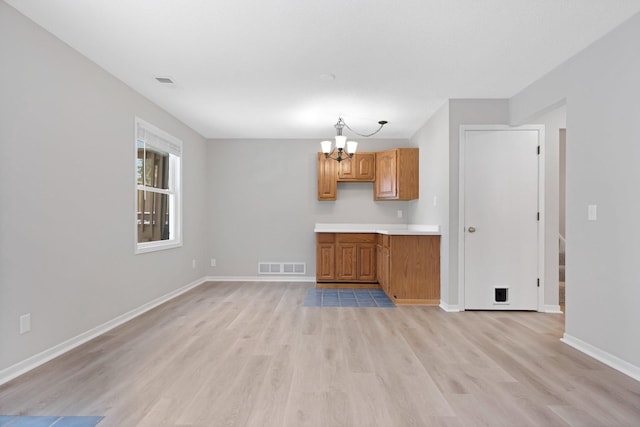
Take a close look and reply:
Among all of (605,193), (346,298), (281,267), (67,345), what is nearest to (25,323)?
(67,345)

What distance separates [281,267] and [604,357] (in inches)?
180

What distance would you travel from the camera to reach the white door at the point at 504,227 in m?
4.25

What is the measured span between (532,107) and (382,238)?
247 centimetres

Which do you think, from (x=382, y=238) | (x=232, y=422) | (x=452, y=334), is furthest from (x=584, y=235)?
(x=232, y=422)

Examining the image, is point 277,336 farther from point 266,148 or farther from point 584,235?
point 266,148

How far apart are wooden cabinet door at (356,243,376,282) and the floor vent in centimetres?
109

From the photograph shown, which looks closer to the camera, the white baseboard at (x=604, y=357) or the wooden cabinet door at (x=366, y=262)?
the white baseboard at (x=604, y=357)

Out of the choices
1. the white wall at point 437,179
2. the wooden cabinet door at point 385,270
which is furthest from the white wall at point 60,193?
the white wall at point 437,179

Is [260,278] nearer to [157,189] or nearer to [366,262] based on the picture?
[366,262]

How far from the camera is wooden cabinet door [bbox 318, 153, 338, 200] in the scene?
614cm

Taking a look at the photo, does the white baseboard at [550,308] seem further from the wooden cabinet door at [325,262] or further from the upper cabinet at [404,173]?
the wooden cabinet door at [325,262]

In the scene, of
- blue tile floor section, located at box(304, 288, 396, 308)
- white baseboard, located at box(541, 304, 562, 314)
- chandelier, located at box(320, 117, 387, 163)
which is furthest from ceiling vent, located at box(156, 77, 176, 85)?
white baseboard, located at box(541, 304, 562, 314)

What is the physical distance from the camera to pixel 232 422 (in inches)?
74.1

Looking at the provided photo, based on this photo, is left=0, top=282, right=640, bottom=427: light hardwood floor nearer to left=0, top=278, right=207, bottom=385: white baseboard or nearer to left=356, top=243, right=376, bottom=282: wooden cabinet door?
left=0, top=278, right=207, bottom=385: white baseboard
